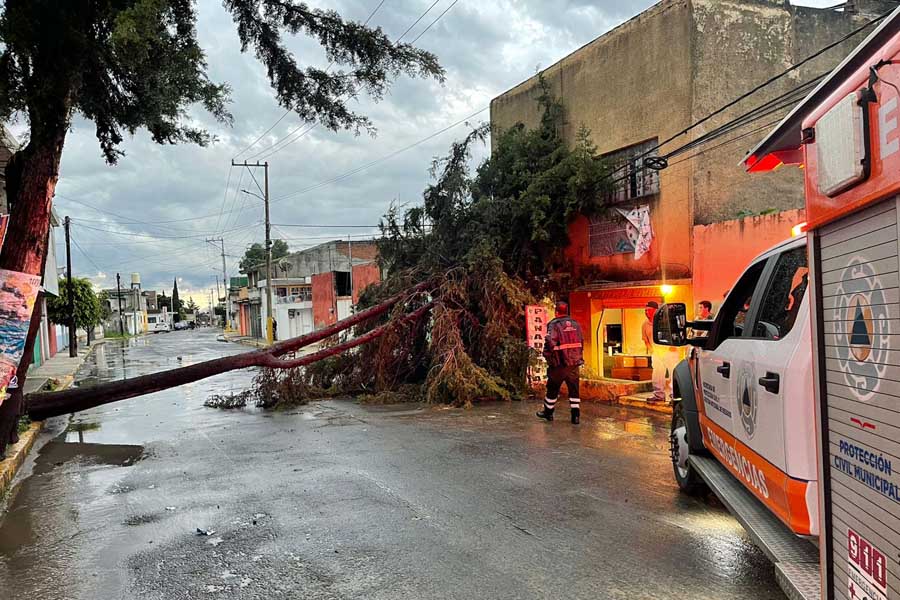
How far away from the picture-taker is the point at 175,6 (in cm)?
855

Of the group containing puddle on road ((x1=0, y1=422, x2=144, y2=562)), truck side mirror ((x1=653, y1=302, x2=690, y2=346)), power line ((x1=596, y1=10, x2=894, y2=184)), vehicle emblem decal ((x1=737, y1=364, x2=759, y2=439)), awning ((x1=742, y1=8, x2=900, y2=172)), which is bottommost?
puddle on road ((x1=0, y1=422, x2=144, y2=562))

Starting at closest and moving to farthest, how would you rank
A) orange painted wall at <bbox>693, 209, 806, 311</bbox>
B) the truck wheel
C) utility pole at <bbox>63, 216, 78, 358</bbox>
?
the truck wheel, orange painted wall at <bbox>693, 209, 806, 311</bbox>, utility pole at <bbox>63, 216, 78, 358</bbox>

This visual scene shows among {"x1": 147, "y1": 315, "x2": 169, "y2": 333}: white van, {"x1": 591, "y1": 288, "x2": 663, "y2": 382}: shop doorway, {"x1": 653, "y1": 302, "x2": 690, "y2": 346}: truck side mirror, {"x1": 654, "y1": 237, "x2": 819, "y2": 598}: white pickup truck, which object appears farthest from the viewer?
{"x1": 147, "y1": 315, "x2": 169, "y2": 333}: white van

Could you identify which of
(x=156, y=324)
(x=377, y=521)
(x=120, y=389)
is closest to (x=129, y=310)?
(x=156, y=324)

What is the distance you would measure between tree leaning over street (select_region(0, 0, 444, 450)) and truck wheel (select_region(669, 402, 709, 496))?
617 cm

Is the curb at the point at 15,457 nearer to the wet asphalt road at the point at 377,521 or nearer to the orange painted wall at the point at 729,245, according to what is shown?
the wet asphalt road at the point at 377,521

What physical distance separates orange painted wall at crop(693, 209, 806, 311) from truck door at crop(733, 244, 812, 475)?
646 cm

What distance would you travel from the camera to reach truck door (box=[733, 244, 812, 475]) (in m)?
3.23

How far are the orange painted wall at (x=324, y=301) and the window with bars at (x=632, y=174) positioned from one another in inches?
1041

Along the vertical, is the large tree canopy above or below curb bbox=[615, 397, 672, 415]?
above

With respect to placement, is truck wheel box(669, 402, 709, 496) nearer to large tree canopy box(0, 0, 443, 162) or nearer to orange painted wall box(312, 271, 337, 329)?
large tree canopy box(0, 0, 443, 162)

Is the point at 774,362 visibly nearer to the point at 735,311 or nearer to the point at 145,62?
the point at 735,311

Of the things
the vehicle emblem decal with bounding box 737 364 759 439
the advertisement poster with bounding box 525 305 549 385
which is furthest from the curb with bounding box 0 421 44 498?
the advertisement poster with bounding box 525 305 549 385

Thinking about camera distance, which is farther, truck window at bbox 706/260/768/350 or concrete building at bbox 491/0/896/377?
concrete building at bbox 491/0/896/377
